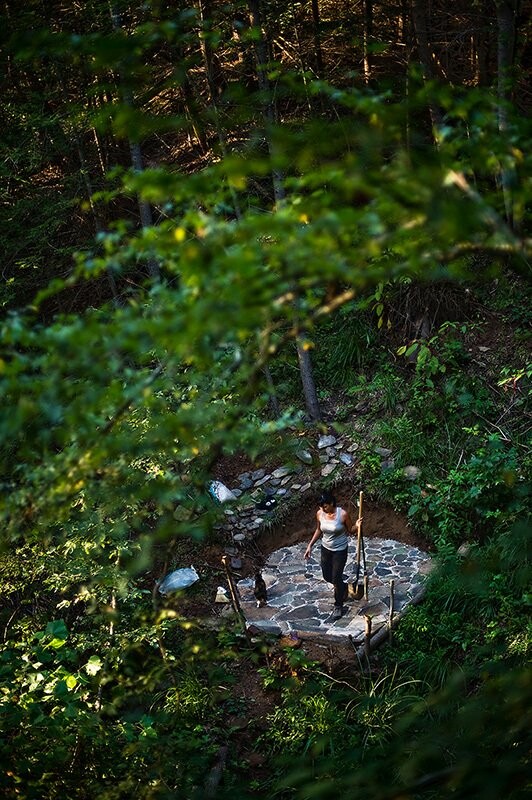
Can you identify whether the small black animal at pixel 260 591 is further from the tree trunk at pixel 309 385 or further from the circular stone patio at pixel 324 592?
the tree trunk at pixel 309 385

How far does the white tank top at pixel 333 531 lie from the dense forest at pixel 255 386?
2.92 ft

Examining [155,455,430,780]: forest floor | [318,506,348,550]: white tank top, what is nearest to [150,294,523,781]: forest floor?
[155,455,430,780]: forest floor

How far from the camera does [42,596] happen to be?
21.4 feet

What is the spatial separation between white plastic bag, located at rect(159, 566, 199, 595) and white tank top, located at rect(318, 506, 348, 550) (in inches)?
68.6

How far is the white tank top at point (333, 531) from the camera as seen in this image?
6.42 metres

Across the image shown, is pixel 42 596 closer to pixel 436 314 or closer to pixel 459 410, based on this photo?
pixel 459 410

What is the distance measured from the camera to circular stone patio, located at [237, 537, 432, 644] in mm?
6801

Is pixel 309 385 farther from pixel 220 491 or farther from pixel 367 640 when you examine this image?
pixel 367 640

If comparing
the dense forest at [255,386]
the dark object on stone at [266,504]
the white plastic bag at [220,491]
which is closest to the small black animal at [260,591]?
the dense forest at [255,386]

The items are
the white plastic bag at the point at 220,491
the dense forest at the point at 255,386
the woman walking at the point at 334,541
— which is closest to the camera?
the dense forest at the point at 255,386

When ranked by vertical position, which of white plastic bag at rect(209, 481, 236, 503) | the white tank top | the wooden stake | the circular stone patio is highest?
the white tank top

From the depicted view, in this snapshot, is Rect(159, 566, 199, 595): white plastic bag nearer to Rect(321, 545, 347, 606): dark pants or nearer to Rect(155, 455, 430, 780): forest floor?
Rect(155, 455, 430, 780): forest floor

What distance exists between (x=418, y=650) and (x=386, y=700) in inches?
36.5

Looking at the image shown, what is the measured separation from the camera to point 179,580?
7.41 m
